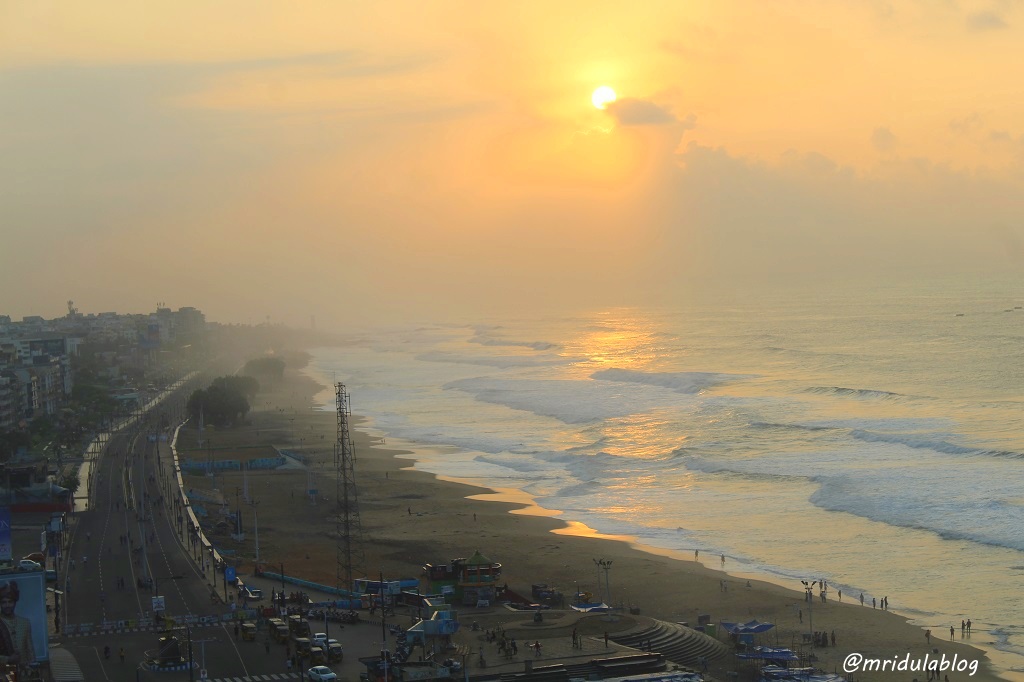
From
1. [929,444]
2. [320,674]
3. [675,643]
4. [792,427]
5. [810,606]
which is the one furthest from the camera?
[792,427]

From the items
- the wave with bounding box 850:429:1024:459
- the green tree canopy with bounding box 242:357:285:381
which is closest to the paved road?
the wave with bounding box 850:429:1024:459

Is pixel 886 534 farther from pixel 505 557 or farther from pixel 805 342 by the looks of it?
pixel 805 342

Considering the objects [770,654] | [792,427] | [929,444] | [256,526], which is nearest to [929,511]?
[929,444]

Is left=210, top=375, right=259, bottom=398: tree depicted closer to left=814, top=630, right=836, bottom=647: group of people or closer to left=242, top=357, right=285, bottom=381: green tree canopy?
left=242, top=357, right=285, bottom=381: green tree canopy

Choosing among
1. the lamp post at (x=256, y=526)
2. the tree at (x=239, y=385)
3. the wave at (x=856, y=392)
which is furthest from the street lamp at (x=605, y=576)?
the tree at (x=239, y=385)

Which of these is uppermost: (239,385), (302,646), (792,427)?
(239,385)

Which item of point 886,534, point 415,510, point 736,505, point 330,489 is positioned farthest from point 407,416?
point 886,534

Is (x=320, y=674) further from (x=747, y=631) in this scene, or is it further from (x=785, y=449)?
(x=785, y=449)
